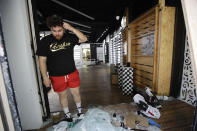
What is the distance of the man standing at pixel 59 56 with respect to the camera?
1.31 m

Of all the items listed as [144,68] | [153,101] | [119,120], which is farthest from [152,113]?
[144,68]

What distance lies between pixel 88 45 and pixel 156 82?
11.2 meters

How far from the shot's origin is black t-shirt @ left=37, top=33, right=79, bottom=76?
1.35 metres

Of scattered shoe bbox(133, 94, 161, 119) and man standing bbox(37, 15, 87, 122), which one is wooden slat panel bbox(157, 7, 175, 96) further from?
man standing bbox(37, 15, 87, 122)

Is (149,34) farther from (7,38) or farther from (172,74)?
(7,38)

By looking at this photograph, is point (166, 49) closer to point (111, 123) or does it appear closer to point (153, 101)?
point (153, 101)

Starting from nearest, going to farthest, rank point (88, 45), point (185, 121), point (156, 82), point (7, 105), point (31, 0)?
point (7, 105)
point (31, 0)
point (185, 121)
point (156, 82)
point (88, 45)

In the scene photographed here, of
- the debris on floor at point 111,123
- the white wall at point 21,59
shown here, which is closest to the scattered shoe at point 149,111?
the debris on floor at point 111,123

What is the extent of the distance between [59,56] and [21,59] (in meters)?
0.51

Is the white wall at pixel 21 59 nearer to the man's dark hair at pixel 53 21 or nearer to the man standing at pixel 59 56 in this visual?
the man standing at pixel 59 56

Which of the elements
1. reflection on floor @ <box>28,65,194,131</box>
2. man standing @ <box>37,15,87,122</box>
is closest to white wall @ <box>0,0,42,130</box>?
man standing @ <box>37,15,87,122</box>

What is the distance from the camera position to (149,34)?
2.28m

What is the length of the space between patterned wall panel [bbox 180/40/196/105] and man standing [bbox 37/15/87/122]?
219 centimetres

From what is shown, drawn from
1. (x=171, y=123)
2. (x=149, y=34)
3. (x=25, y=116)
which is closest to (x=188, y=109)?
(x=171, y=123)
